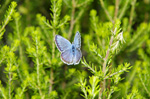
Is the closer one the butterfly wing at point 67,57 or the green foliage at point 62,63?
the green foliage at point 62,63

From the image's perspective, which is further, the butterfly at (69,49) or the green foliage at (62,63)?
the butterfly at (69,49)

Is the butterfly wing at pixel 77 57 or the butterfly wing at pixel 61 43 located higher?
the butterfly wing at pixel 61 43

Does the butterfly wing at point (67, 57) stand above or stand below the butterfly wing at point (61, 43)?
below

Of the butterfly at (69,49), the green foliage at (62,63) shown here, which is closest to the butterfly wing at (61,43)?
the butterfly at (69,49)

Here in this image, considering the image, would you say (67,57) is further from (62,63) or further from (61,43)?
(62,63)

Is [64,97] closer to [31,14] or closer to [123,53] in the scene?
[123,53]

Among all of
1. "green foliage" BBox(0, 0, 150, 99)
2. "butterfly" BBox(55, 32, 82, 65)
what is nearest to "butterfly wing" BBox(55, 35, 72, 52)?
"butterfly" BBox(55, 32, 82, 65)

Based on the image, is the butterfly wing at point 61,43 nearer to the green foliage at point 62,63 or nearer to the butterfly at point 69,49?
the butterfly at point 69,49

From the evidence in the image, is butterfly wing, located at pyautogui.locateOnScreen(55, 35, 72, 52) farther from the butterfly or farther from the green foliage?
the green foliage
